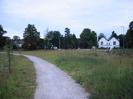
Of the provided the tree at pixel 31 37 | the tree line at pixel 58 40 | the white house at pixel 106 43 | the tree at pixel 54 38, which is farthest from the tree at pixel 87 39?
the tree at pixel 31 37

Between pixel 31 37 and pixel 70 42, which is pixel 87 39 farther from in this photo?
pixel 31 37

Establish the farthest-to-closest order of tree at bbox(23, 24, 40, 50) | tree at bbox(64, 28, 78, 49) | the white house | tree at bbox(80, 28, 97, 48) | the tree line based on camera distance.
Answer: the white house, tree at bbox(80, 28, 97, 48), tree at bbox(64, 28, 78, 49), tree at bbox(23, 24, 40, 50), the tree line

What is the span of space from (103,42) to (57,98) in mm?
124029

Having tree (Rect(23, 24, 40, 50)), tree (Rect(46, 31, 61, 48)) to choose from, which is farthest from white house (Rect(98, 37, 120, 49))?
tree (Rect(23, 24, 40, 50))

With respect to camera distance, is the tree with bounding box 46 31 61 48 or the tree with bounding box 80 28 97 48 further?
the tree with bounding box 80 28 97 48

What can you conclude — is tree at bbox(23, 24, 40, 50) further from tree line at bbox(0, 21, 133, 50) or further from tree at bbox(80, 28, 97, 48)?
tree at bbox(80, 28, 97, 48)

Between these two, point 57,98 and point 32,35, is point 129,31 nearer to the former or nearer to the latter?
point 32,35

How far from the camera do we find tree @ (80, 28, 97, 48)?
128375 mm

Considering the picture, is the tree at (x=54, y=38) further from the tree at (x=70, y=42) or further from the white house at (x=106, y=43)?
the white house at (x=106, y=43)

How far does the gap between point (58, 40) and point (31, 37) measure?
22881 mm

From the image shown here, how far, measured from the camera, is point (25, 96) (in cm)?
1395

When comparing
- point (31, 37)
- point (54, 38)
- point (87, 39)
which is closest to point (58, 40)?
point (54, 38)

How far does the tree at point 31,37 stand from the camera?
104750 mm

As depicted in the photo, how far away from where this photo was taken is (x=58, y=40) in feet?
415
